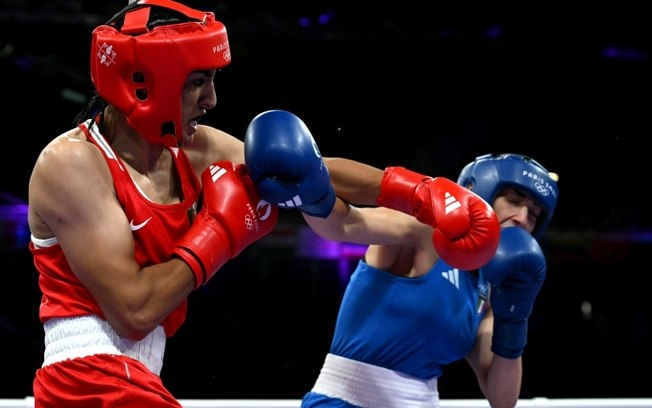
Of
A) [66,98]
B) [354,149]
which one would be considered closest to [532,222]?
[354,149]

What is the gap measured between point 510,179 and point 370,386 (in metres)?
0.79

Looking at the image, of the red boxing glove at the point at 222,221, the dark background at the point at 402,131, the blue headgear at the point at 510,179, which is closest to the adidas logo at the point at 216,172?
the red boxing glove at the point at 222,221

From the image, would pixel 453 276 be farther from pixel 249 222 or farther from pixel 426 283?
pixel 249 222

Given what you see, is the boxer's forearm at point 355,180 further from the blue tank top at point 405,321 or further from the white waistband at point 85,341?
the white waistband at point 85,341

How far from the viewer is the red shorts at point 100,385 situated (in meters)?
1.87

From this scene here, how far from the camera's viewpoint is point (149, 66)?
193 centimetres

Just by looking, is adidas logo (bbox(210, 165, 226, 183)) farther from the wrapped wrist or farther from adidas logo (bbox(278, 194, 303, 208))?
the wrapped wrist

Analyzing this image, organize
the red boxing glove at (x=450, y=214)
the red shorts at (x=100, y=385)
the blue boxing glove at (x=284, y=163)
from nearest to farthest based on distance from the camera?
1. the red shorts at (x=100, y=385)
2. the blue boxing glove at (x=284, y=163)
3. the red boxing glove at (x=450, y=214)

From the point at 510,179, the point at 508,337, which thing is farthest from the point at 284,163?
the point at 508,337

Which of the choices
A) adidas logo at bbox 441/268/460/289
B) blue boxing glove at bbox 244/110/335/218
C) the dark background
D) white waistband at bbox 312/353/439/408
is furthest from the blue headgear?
the dark background

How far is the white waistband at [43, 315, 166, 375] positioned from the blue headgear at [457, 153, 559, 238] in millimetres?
1307

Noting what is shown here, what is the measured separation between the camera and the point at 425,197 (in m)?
2.27

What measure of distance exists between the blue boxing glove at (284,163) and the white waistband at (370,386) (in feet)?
2.46

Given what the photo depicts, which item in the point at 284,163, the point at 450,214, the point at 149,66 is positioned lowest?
the point at 450,214
